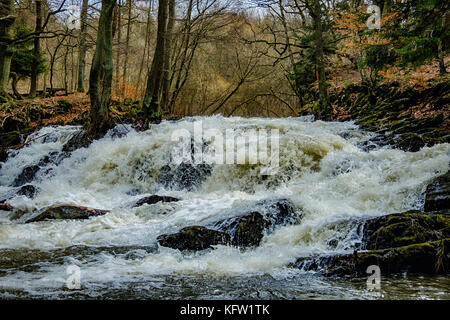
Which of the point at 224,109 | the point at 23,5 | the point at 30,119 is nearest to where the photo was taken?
the point at 30,119

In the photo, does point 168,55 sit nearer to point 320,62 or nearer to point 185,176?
point 320,62

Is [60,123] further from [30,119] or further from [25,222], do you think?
[25,222]

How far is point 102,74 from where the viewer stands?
11445 mm

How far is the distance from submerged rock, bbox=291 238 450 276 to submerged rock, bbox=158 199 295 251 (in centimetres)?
122

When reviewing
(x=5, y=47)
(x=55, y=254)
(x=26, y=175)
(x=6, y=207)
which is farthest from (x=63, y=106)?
(x=55, y=254)

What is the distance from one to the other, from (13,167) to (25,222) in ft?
17.0

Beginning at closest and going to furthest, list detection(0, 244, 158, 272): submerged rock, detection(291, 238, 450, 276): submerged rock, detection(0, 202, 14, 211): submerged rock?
detection(291, 238, 450, 276): submerged rock
detection(0, 244, 158, 272): submerged rock
detection(0, 202, 14, 211): submerged rock

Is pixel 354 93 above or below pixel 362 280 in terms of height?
above

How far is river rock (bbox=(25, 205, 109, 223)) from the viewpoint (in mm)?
6516

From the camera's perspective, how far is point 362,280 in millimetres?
3602

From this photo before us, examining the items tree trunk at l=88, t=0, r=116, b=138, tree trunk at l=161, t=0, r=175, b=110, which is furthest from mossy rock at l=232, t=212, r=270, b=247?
tree trunk at l=161, t=0, r=175, b=110

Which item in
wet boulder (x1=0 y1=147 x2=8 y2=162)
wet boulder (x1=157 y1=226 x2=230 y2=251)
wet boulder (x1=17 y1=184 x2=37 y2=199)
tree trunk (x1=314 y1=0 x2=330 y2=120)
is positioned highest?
tree trunk (x1=314 y1=0 x2=330 y2=120)

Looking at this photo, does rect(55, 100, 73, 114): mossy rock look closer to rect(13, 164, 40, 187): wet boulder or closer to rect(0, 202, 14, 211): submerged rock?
rect(13, 164, 40, 187): wet boulder
